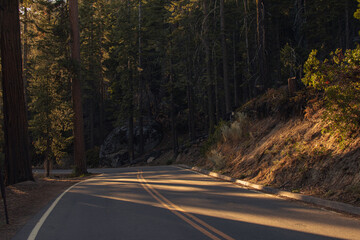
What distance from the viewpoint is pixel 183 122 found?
51.6m

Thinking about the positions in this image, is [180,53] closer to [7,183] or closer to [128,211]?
[7,183]

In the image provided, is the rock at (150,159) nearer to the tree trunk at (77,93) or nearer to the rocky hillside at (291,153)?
the tree trunk at (77,93)

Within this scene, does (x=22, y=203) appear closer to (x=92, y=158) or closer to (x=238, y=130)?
(x=238, y=130)

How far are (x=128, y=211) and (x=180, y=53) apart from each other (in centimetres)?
3457

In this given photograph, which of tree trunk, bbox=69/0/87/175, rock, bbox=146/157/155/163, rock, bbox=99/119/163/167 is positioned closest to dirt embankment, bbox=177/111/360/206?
tree trunk, bbox=69/0/87/175

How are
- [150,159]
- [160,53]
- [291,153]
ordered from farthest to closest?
[160,53], [150,159], [291,153]

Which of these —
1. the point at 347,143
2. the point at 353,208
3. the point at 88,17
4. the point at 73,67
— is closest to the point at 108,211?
the point at 353,208

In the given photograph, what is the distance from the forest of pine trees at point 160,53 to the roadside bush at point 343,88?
31.3 ft

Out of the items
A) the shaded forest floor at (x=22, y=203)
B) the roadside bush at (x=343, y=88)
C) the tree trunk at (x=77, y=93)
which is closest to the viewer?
the shaded forest floor at (x=22, y=203)

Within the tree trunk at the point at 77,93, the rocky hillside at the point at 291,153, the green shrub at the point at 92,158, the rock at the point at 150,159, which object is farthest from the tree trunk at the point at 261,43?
the green shrub at the point at 92,158

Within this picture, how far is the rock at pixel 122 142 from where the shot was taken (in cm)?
4775

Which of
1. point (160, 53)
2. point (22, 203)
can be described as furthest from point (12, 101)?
point (160, 53)

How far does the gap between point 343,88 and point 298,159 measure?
302cm

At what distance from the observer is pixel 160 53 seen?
1732 inches
